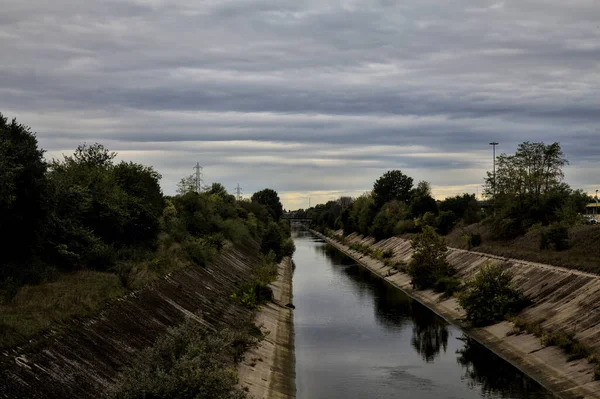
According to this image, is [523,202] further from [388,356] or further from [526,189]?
[388,356]

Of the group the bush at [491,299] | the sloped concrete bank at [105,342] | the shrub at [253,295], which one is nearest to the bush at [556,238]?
the bush at [491,299]

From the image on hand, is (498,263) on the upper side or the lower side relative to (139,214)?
lower

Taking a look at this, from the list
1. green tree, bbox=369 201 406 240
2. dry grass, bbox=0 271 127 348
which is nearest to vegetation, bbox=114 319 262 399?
dry grass, bbox=0 271 127 348

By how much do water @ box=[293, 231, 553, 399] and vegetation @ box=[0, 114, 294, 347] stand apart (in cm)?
1080

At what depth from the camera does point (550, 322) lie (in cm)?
4000

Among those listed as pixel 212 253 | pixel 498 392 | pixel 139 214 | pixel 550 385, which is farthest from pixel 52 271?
pixel 212 253

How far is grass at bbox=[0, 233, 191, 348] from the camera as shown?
2105 centimetres

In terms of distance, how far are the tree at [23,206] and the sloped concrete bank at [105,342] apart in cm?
550

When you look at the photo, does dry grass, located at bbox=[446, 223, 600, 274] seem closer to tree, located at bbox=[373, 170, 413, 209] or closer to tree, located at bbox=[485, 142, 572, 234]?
tree, located at bbox=[485, 142, 572, 234]

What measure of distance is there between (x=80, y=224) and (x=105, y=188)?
23.3 feet

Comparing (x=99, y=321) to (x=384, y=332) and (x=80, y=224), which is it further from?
(x=384, y=332)

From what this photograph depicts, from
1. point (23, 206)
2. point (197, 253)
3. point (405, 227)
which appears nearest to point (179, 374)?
point (23, 206)

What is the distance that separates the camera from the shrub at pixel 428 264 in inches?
2680

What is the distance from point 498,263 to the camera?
60.8 meters
